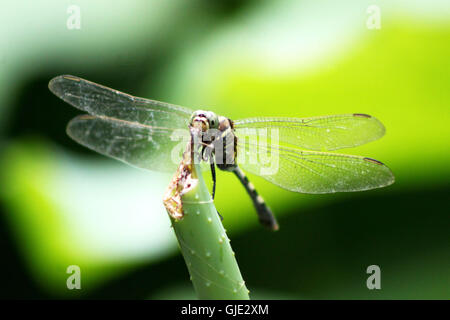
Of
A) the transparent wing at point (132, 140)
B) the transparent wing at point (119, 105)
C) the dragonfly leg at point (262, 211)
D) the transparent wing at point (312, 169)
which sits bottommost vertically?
the dragonfly leg at point (262, 211)

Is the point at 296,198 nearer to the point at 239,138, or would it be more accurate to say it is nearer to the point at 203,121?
the point at 239,138

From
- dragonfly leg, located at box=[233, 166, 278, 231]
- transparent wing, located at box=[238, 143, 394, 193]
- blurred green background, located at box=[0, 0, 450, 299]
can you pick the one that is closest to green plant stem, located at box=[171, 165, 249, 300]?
transparent wing, located at box=[238, 143, 394, 193]

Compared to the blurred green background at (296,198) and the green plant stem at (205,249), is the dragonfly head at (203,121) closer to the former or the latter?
the green plant stem at (205,249)

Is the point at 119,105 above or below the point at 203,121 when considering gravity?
above

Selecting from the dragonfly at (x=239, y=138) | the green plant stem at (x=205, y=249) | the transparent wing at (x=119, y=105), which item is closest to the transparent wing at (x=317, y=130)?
the dragonfly at (x=239, y=138)

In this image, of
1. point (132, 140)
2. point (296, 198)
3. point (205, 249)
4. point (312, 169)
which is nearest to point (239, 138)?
point (312, 169)

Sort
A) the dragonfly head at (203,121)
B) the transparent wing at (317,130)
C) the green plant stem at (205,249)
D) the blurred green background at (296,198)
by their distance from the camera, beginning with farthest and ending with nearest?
the blurred green background at (296,198)
the transparent wing at (317,130)
the dragonfly head at (203,121)
the green plant stem at (205,249)

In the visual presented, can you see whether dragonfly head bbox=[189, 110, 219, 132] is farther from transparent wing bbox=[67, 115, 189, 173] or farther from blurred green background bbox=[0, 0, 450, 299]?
blurred green background bbox=[0, 0, 450, 299]
